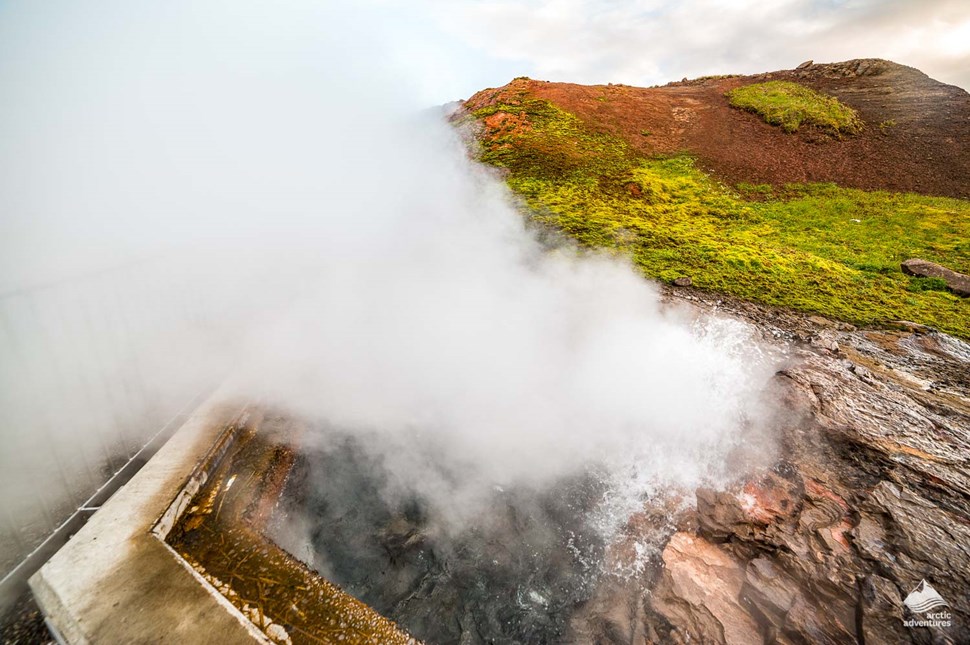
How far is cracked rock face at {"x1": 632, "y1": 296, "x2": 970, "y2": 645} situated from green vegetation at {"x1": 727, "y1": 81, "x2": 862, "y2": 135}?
17217 mm

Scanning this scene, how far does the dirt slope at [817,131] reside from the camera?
523 inches

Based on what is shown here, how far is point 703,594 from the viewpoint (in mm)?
2975

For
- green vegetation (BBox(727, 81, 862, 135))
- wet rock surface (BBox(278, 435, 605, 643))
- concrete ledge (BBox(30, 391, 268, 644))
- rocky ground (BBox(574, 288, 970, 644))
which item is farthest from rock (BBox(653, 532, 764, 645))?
green vegetation (BBox(727, 81, 862, 135))

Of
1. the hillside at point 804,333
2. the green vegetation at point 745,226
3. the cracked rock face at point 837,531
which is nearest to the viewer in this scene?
the cracked rock face at point 837,531

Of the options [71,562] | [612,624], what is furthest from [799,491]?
[71,562]

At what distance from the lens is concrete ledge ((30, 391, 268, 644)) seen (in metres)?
1.86

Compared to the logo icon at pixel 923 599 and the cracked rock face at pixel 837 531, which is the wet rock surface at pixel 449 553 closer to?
the cracked rock face at pixel 837 531

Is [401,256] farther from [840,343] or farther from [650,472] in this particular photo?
[840,343]

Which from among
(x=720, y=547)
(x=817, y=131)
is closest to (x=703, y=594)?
(x=720, y=547)

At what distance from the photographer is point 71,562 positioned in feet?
6.93

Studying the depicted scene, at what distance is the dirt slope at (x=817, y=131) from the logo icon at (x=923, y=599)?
13960mm

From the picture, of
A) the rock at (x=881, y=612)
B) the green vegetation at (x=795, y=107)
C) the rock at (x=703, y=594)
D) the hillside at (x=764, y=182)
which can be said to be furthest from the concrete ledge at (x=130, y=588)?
the green vegetation at (x=795, y=107)

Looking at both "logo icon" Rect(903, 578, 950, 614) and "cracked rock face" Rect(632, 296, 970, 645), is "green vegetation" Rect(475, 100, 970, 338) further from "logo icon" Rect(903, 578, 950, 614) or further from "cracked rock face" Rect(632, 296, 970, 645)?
"logo icon" Rect(903, 578, 950, 614)

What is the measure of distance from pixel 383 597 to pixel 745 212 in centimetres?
1318
